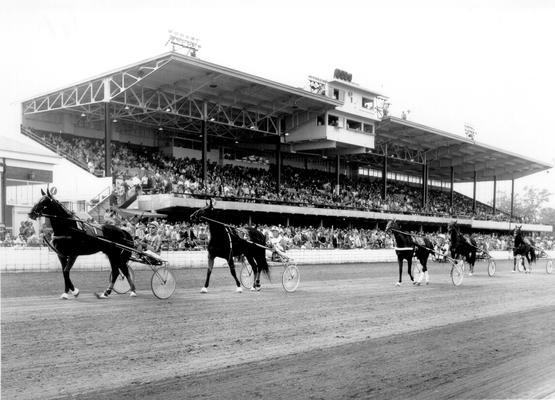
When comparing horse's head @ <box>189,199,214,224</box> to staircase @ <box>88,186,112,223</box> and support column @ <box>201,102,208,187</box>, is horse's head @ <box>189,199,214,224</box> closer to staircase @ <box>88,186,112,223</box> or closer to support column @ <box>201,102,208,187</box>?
staircase @ <box>88,186,112,223</box>

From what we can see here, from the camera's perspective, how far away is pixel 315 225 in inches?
1630

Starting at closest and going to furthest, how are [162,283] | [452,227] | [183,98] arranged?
[162,283] → [452,227] → [183,98]

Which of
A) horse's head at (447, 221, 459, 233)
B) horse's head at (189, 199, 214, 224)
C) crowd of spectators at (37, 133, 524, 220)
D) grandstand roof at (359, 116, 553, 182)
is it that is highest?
grandstand roof at (359, 116, 553, 182)

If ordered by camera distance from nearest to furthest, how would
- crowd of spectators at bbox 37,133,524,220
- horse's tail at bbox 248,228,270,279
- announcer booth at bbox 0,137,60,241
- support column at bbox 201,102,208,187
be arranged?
1. horse's tail at bbox 248,228,270,279
2. announcer booth at bbox 0,137,60,241
3. crowd of spectators at bbox 37,133,524,220
4. support column at bbox 201,102,208,187

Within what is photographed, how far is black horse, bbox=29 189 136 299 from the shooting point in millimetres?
11141

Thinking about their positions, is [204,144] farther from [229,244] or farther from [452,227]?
[229,244]

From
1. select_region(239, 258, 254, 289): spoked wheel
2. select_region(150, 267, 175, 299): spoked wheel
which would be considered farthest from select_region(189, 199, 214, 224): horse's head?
select_region(239, 258, 254, 289): spoked wheel

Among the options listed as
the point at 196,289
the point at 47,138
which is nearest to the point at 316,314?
the point at 196,289

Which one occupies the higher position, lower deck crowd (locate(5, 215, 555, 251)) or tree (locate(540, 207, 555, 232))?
tree (locate(540, 207, 555, 232))

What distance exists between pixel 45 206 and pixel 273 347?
5974 millimetres

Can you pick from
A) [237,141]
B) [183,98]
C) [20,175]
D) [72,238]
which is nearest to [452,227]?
[72,238]

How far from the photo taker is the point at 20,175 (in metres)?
25.6

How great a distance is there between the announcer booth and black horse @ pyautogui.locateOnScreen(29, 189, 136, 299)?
37.9ft

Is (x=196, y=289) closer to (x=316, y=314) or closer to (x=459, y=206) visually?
(x=316, y=314)
